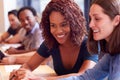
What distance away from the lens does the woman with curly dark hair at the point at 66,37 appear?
1.66 meters

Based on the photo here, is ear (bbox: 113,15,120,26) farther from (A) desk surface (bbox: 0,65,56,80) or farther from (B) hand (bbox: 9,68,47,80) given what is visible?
(A) desk surface (bbox: 0,65,56,80)

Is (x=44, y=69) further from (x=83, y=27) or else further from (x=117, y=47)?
(x=117, y=47)

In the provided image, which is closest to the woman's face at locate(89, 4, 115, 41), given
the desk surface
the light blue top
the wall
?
the light blue top

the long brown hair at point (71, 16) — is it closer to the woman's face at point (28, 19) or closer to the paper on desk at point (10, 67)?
the paper on desk at point (10, 67)

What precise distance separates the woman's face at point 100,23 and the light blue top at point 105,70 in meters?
0.12

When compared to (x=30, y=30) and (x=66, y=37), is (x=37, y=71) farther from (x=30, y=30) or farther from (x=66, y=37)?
(x=30, y=30)

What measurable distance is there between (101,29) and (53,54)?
2.02ft

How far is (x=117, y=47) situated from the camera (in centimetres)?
127

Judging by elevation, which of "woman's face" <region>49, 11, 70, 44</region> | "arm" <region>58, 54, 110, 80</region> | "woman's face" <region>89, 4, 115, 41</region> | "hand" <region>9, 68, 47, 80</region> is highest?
"woman's face" <region>89, 4, 115, 41</region>

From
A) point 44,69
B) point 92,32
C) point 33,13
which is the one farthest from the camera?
point 33,13

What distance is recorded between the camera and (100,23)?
1.27 metres

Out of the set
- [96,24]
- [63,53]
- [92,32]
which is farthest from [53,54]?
[96,24]

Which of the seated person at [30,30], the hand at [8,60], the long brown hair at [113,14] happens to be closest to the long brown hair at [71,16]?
the long brown hair at [113,14]

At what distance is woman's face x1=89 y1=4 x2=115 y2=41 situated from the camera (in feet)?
4.14
